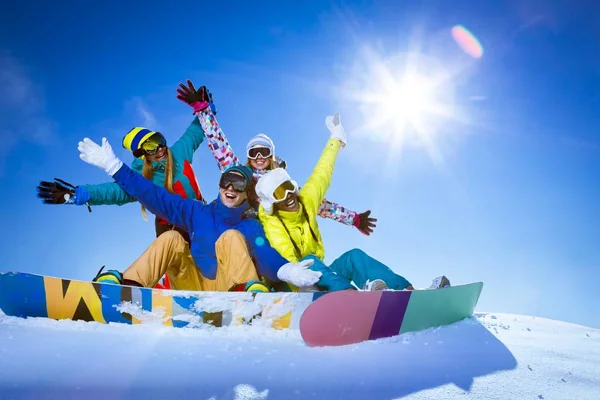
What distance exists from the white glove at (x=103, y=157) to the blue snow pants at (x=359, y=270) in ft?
4.95

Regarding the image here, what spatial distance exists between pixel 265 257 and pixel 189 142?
5.47ft

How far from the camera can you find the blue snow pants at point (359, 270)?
3080 millimetres

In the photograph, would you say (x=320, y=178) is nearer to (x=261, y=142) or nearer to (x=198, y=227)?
(x=261, y=142)

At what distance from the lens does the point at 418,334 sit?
2602mm

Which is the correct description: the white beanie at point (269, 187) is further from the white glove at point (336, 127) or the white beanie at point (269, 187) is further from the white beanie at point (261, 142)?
the white glove at point (336, 127)

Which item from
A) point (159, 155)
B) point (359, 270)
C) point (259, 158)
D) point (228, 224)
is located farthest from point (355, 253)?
point (159, 155)

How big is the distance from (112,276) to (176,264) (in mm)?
528

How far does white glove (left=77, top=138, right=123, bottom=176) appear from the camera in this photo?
3377 millimetres

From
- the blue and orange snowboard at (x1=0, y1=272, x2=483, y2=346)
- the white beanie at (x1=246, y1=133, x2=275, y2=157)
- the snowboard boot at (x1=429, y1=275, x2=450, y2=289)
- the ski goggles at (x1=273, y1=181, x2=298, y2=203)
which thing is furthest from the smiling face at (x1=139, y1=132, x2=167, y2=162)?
the snowboard boot at (x1=429, y1=275, x2=450, y2=289)

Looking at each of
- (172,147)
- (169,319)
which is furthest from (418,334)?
(172,147)

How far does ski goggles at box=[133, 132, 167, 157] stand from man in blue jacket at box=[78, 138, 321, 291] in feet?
1.34

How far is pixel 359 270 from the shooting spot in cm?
338

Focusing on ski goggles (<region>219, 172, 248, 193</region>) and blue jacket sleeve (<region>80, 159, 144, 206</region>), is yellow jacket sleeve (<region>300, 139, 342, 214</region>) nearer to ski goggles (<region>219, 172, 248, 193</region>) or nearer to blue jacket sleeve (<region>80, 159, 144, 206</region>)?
ski goggles (<region>219, 172, 248, 193</region>)

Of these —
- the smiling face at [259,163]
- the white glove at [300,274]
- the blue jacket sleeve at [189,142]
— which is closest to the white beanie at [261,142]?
the smiling face at [259,163]
